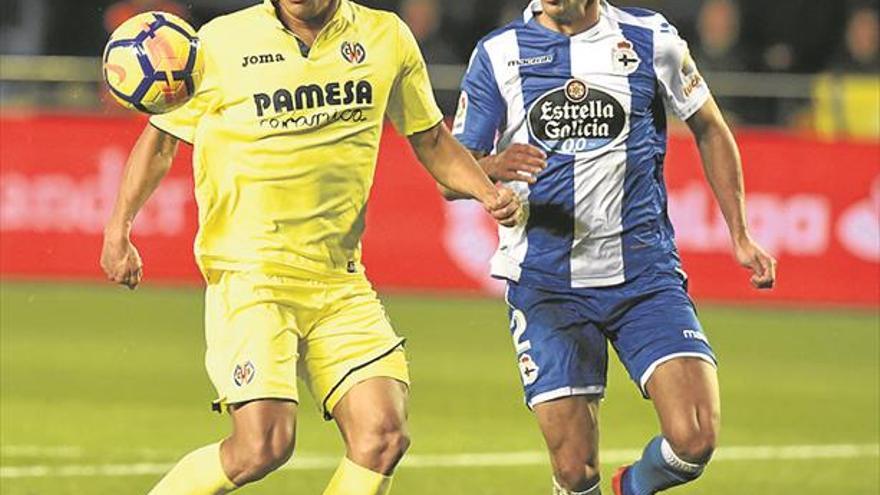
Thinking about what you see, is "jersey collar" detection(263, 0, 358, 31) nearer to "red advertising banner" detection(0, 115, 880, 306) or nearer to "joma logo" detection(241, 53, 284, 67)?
"joma logo" detection(241, 53, 284, 67)

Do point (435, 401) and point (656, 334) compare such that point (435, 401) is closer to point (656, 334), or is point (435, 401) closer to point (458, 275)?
point (458, 275)

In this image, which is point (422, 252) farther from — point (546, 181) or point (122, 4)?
point (546, 181)

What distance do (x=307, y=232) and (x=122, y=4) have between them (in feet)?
45.0

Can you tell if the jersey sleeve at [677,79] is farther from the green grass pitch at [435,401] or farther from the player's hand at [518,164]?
the green grass pitch at [435,401]

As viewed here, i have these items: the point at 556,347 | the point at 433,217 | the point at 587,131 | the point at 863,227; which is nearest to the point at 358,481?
the point at 556,347

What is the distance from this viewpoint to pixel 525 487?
32.9 ft

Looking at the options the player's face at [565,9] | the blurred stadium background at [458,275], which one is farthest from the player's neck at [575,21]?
the blurred stadium background at [458,275]

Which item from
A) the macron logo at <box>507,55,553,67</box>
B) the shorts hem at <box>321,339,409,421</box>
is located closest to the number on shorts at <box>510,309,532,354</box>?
the shorts hem at <box>321,339,409,421</box>

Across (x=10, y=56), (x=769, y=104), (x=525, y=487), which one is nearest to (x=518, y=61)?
(x=525, y=487)

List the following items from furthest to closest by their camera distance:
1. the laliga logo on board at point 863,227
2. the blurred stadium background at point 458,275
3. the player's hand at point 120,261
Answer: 1. the laliga logo on board at point 863,227
2. the blurred stadium background at point 458,275
3. the player's hand at point 120,261

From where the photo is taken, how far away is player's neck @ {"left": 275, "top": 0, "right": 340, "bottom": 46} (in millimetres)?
7441

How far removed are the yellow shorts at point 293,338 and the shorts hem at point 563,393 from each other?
78cm

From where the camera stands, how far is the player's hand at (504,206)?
24.6ft

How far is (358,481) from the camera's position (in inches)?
281
